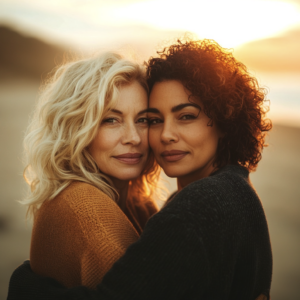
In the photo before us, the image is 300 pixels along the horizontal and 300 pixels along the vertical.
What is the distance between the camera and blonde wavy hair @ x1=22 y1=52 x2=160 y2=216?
2.34 meters

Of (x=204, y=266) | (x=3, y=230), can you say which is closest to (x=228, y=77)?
(x=204, y=266)

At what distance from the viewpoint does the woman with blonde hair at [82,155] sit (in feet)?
6.31

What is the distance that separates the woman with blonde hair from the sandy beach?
114 inches

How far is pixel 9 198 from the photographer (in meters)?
7.03

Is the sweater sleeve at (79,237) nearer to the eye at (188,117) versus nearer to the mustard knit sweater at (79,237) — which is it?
the mustard knit sweater at (79,237)

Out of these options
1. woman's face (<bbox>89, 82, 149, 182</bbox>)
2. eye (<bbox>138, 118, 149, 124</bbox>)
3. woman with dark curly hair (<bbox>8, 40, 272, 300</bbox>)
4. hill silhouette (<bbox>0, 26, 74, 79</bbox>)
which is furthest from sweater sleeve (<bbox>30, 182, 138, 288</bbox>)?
hill silhouette (<bbox>0, 26, 74, 79</bbox>)

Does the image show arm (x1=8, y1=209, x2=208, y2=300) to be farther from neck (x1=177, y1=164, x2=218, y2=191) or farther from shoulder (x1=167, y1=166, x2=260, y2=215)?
neck (x1=177, y1=164, x2=218, y2=191)

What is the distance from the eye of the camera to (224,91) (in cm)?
232

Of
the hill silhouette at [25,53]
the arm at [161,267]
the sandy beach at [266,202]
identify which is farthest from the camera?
the hill silhouette at [25,53]

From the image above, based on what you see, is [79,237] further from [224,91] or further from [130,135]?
[224,91]

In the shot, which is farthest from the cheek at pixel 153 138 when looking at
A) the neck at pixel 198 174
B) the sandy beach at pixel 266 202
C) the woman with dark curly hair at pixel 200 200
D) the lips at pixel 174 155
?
the sandy beach at pixel 266 202

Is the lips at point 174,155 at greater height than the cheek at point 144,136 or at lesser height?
lesser

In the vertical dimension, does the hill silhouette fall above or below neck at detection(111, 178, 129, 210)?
above

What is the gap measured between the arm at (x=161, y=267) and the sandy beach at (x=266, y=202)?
12.3 feet
